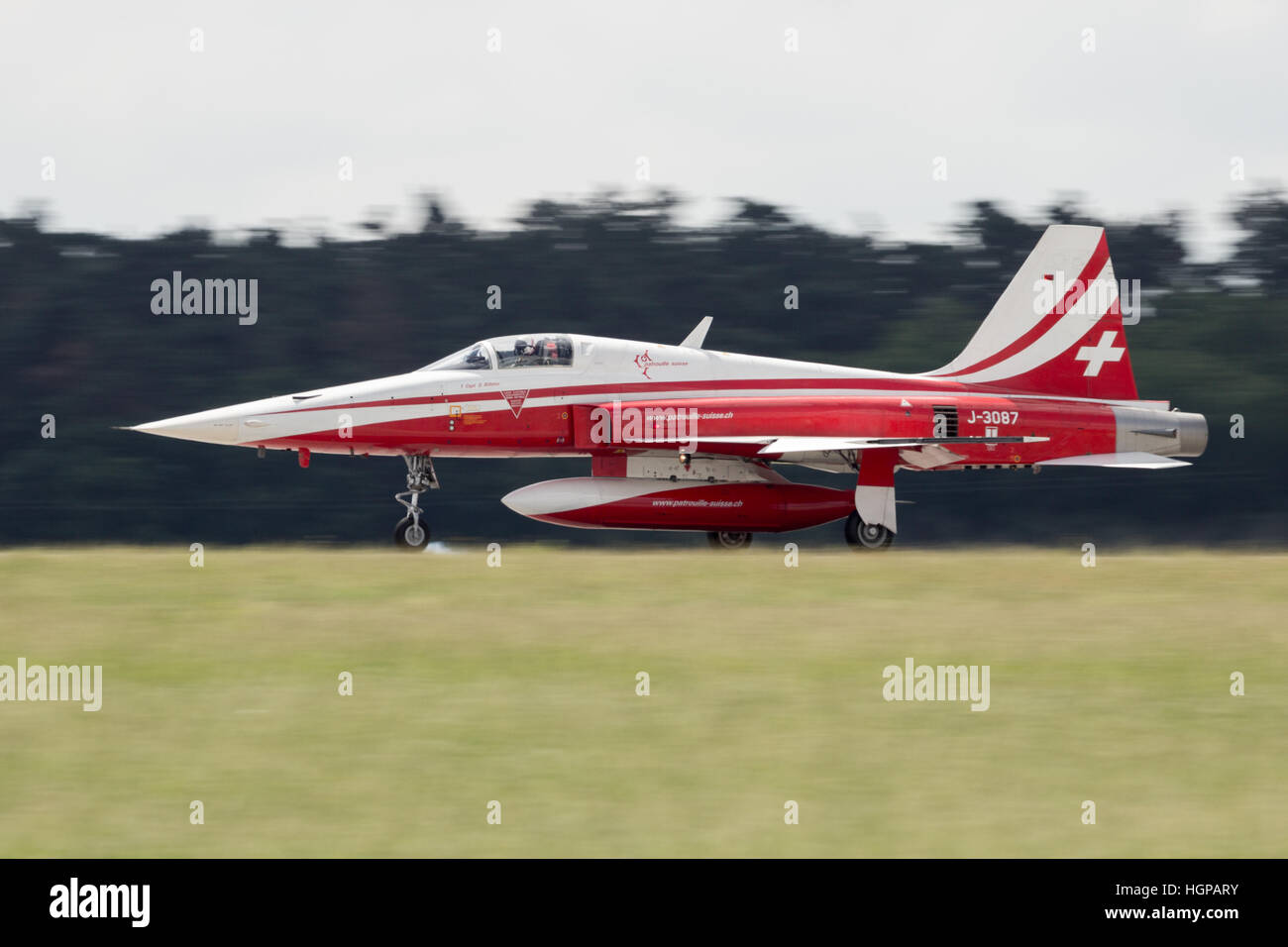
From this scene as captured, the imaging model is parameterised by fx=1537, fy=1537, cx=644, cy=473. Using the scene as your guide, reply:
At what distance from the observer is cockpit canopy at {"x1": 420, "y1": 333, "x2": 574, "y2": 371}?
2003cm

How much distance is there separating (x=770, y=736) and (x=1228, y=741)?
3016 millimetres

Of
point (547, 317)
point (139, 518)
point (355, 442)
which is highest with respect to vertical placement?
point (547, 317)

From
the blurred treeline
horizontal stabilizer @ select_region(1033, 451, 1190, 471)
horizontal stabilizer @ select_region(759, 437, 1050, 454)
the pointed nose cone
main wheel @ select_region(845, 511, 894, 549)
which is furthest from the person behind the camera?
the blurred treeline

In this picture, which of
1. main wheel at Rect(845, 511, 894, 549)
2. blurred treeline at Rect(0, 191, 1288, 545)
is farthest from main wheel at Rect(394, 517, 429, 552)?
blurred treeline at Rect(0, 191, 1288, 545)

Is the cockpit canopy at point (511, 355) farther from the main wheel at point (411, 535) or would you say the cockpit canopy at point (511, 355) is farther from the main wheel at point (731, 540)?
the main wheel at point (731, 540)

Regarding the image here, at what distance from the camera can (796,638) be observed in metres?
12.4

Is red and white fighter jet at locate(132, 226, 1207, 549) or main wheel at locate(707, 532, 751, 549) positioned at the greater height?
red and white fighter jet at locate(132, 226, 1207, 549)

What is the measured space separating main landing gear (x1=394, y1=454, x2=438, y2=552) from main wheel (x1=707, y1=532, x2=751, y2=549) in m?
4.09

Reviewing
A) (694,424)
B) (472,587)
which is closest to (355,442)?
(694,424)

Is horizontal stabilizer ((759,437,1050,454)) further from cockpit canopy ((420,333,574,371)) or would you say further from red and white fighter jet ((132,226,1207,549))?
cockpit canopy ((420,333,574,371))

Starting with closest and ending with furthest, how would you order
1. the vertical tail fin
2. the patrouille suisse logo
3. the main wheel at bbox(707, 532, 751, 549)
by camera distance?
the patrouille suisse logo
the main wheel at bbox(707, 532, 751, 549)
the vertical tail fin

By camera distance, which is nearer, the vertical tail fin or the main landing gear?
the main landing gear

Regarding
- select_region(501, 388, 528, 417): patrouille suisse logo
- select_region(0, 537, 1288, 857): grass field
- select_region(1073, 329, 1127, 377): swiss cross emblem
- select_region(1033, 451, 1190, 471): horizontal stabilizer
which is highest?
select_region(1073, 329, 1127, 377): swiss cross emblem
